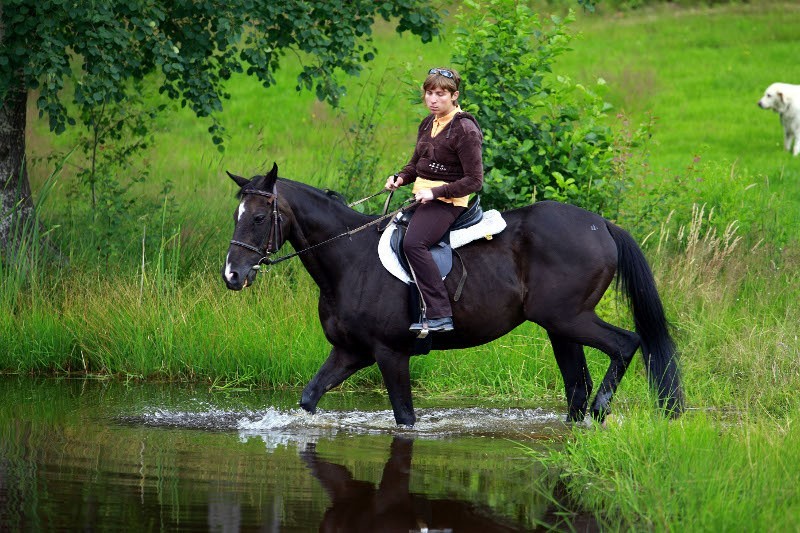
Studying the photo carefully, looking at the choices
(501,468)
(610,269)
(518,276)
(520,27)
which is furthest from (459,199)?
(520,27)

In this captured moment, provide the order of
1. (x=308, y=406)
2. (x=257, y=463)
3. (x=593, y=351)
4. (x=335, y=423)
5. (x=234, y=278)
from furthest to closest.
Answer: (x=593, y=351) < (x=335, y=423) < (x=308, y=406) < (x=234, y=278) < (x=257, y=463)

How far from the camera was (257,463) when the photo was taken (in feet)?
23.9

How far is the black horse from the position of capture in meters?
8.20

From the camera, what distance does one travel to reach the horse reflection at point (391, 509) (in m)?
5.93

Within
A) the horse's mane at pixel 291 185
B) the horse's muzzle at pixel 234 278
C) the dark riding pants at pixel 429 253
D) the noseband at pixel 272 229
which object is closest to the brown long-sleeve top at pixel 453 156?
the dark riding pants at pixel 429 253

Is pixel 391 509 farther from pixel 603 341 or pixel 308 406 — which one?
pixel 603 341

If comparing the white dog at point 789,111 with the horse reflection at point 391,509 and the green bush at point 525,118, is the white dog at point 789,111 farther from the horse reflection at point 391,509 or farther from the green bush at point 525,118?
the horse reflection at point 391,509

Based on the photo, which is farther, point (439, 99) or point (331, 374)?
point (331, 374)

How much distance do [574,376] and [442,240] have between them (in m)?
1.61

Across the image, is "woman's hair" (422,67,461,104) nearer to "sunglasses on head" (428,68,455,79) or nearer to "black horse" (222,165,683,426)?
"sunglasses on head" (428,68,455,79)

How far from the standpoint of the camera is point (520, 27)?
12.0 meters

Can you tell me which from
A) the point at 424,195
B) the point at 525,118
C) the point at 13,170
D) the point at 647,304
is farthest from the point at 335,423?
the point at 13,170

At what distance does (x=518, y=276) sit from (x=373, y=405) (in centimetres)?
186

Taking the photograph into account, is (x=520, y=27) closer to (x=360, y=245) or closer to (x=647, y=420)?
(x=360, y=245)
